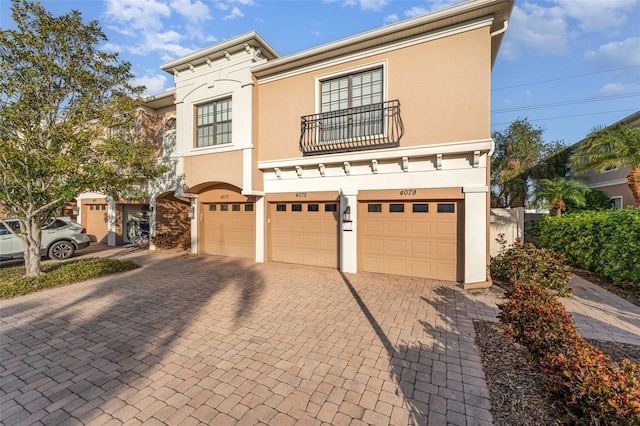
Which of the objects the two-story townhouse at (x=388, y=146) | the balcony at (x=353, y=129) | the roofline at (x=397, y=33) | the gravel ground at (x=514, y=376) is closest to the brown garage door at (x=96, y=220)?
the two-story townhouse at (x=388, y=146)

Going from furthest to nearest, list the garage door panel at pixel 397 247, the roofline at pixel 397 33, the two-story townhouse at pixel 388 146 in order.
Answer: the garage door panel at pixel 397 247 < the two-story townhouse at pixel 388 146 < the roofline at pixel 397 33

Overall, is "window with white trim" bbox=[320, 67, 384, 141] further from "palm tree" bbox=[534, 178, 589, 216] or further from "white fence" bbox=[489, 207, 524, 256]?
"palm tree" bbox=[534, 178, 589, 216]

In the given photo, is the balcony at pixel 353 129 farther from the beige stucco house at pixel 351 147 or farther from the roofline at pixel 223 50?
the roofline at pixel 223 50

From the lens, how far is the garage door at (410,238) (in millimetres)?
6934

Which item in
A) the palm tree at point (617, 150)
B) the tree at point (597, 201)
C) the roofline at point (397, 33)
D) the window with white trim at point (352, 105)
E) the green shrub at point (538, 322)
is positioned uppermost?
the roofline at point (397, 33)

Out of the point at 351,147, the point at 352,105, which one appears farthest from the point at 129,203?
the point at 352,105

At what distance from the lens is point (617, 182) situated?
13227mm

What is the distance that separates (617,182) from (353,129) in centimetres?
1501

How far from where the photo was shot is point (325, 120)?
26.7 feet

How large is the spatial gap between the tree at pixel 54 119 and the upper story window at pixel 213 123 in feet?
7.51

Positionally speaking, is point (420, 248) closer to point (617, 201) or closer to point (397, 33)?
point (397, 33)

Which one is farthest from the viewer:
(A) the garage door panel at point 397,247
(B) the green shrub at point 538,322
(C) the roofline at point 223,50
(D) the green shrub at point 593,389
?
(C) the roofline at point 223,50

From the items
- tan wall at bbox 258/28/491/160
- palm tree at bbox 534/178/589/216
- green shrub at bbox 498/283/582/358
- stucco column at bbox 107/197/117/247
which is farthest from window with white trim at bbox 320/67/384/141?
stucco column at bbox 107/197/117/247

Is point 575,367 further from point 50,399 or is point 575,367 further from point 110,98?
point 110,98
